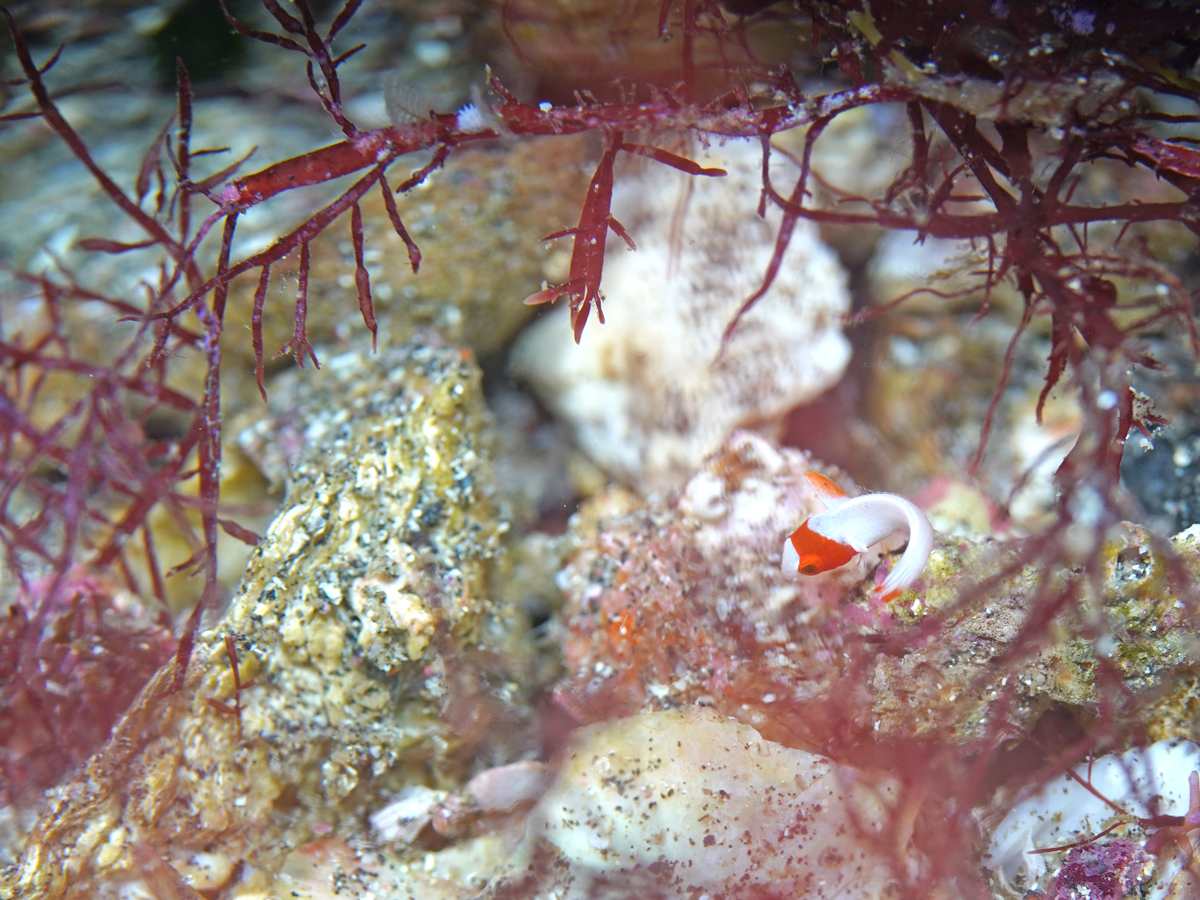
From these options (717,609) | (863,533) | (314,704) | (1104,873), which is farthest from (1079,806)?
(314,704)

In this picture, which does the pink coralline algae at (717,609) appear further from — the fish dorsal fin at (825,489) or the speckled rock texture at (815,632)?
the fish dorsal fin at (825,489)

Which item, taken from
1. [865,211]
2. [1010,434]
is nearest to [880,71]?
[865,211]

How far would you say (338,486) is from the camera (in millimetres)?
2426

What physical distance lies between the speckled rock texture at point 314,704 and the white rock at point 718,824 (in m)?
0.60

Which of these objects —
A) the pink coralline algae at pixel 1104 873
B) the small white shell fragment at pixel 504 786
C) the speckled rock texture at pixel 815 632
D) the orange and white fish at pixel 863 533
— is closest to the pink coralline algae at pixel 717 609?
the speckled rock texture at pixel 815 632

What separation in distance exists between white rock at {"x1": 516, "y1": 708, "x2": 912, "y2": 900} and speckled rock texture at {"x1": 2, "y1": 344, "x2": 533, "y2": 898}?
1.97ft

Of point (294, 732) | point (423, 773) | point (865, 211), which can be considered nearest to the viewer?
point (294, 732)

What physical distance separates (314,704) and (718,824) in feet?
4.71

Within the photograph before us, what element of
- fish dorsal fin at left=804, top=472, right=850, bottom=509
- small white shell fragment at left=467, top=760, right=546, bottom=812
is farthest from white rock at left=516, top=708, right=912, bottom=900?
fish dorsal fin at left=804, top=472, right=850, bottom=509

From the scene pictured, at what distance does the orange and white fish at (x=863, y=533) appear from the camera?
1928 millimetres

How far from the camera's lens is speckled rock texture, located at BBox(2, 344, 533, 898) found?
218 centimetres

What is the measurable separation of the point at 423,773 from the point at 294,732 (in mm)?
501

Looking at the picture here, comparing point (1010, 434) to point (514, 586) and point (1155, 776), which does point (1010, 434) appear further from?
point (514, 586)

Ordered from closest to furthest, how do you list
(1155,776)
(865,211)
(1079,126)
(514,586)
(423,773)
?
(1079,126)
(1155,776)
(423,773)
(514,586)
(865,211)
